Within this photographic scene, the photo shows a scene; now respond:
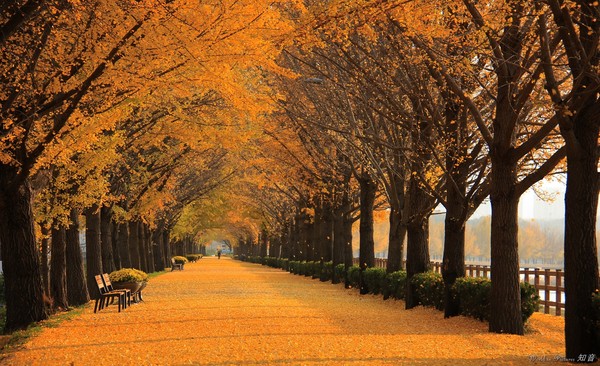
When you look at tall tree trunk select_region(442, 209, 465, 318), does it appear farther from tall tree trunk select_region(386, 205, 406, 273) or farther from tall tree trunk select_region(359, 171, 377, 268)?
tall tree trunk select_region(359, 171, 377, 268)

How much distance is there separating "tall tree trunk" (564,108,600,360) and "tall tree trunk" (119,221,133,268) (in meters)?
30.5

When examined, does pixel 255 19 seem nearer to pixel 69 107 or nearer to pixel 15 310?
pixel 69 107

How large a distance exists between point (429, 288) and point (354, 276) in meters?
11.4

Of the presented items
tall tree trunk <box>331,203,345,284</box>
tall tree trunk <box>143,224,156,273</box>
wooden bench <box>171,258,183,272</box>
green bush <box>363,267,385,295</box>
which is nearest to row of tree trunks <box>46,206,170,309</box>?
green bush <box>363,267,385,295</box>

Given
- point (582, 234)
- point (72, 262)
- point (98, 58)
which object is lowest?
point (72, 262)

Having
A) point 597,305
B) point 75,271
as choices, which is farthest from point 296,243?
point 597,305

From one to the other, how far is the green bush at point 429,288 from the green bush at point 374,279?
185 inches

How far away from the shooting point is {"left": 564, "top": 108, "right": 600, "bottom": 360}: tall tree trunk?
405 inches

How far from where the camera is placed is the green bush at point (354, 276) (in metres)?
30.8

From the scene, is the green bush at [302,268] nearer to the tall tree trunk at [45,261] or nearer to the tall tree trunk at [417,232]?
the tall tree trunk at [45,261]

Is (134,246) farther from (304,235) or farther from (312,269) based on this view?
(304,235)

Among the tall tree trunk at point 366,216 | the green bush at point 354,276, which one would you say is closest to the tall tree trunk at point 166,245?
the green bush at point 354,276

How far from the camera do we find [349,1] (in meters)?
11.6

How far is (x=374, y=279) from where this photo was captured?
1075 inches
